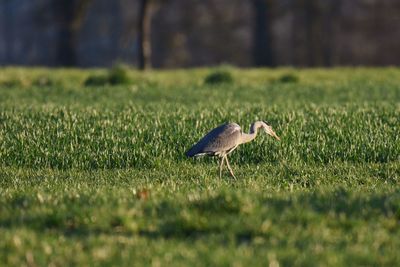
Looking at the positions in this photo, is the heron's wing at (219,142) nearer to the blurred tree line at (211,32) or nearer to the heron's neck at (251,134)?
the heron's neck at (251,134)

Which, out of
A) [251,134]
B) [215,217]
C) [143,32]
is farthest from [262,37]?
[215,217]

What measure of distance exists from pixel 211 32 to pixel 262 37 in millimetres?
10390

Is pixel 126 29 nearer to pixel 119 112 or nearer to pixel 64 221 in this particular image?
pixel 119 112

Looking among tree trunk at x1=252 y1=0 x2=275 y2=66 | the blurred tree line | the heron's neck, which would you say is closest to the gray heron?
the heron's neck

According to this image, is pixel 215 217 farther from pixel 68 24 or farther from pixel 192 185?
pixel 68 24

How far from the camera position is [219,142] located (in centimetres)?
1339

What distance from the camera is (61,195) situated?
11.2 meters

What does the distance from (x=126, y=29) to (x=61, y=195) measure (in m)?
52.7

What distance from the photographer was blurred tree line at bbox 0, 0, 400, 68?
169 feet

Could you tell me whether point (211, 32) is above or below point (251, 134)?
below

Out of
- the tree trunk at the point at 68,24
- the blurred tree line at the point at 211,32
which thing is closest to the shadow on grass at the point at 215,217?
the blurred tree line at the point at 211,32

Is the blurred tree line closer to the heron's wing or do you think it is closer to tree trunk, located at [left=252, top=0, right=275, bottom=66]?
tree trunk, located at [left=252, top=0, right=275, bottom=66]

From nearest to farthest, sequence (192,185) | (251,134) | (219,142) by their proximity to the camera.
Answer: (192,185) < (219,142) < (251,134)

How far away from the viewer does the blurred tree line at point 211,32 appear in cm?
5153
